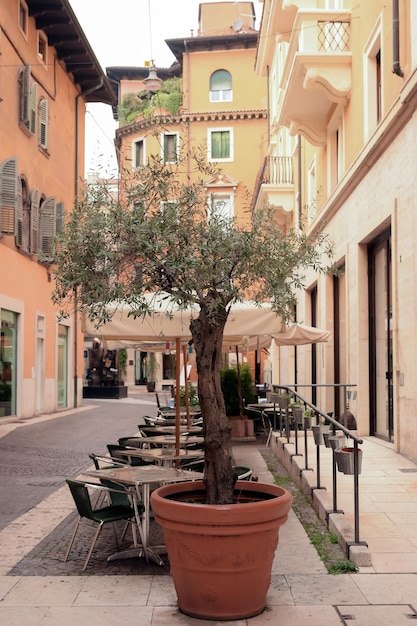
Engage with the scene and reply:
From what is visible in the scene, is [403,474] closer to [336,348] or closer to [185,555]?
[185,555]

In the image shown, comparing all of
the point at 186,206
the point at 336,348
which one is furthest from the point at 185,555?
the point at 336,348

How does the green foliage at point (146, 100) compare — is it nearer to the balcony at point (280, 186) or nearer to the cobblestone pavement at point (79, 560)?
the balcony at point (280, 186)

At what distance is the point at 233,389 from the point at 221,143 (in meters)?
29.5

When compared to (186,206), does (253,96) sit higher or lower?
higher

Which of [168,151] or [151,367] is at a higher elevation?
[168,151]

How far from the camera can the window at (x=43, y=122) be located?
24.3 m

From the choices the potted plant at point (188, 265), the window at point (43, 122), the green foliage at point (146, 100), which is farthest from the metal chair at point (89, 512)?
the green foliage at point (146, 100)

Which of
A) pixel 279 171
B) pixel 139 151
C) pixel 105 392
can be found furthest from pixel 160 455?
pixel 139 151

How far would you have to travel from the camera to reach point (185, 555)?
525cm

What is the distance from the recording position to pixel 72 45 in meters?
26.7

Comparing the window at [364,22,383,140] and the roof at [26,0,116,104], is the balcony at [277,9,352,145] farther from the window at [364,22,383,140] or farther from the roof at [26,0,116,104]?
the roof at [26,0,116,104]

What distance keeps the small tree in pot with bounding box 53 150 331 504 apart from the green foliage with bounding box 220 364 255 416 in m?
10.3

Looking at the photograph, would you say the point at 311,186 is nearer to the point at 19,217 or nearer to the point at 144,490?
the point at 19,217

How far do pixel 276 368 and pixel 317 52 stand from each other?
696 inches
